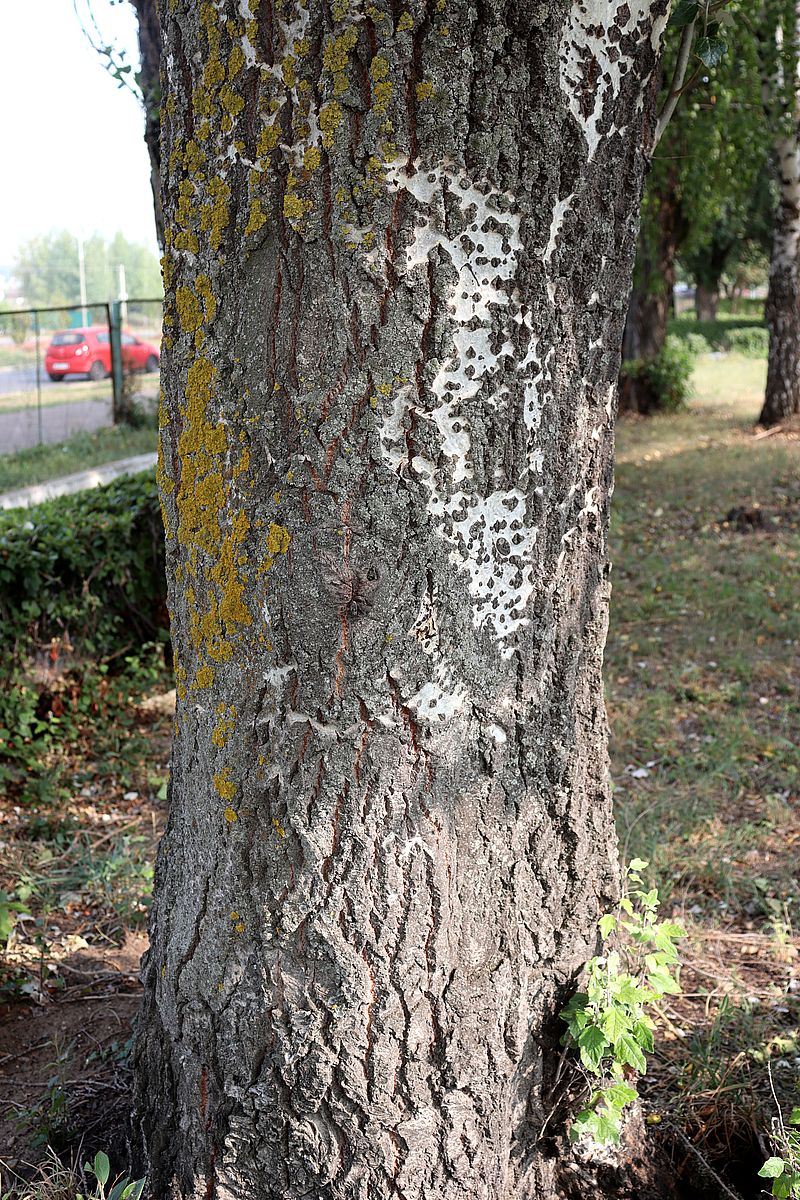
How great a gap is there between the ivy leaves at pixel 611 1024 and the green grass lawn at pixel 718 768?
517mm

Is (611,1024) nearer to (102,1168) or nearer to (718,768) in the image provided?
(102,1168)

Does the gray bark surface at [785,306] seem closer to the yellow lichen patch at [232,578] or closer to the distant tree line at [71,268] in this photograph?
the yellow lichen patch at [232,578]

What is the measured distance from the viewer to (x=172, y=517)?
73.3 inches

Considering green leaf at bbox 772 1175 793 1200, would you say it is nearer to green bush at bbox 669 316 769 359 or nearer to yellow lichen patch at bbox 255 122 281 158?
yellow lichen patch at bbox 255 122 281 158

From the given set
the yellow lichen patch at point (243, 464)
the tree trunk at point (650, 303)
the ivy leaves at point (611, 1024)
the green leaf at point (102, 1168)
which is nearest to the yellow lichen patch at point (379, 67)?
the yellow lichen patch at point (243, 464)

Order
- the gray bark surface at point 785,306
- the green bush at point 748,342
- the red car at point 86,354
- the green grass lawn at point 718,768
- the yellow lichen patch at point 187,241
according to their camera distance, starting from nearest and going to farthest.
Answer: the yellow lichen patch at point 187,241 < the green grass lawn at point 718,768 < the gray bark surface at point 785,306 < the red car at point 86,354 < the green bush at point 748,342

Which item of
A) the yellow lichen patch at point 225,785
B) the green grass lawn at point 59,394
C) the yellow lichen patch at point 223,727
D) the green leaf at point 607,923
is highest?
the green grass lawn at point 59,394

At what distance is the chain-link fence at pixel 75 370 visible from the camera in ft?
45.4

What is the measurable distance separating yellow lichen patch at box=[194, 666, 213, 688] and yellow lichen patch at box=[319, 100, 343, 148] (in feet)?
3.04

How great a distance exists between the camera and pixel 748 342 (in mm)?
26516

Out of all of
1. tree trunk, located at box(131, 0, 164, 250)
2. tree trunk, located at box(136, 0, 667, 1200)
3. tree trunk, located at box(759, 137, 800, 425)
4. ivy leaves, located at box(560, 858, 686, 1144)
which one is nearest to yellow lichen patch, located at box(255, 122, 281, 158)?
tree trunk, located at box(136, 0, 667, 1200)

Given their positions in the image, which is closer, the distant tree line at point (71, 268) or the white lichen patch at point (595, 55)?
the white lichen patch at point (595, 55)

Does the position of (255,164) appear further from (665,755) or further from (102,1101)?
(665,755)

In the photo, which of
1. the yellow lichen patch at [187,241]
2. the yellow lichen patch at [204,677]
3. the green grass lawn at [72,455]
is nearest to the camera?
the yellow lichen patch at [187,241]
